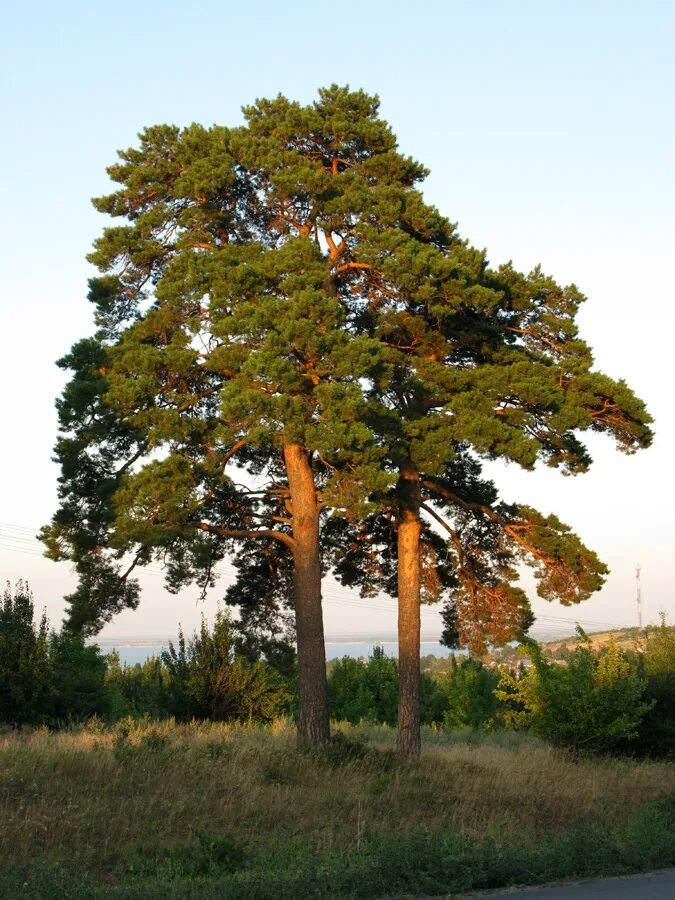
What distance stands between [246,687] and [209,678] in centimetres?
121

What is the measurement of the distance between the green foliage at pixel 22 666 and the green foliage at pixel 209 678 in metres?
4.34

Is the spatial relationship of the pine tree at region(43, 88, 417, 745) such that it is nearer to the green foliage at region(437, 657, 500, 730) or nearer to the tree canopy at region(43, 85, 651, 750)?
the tree canopy at region(43, 85, 651, 750)

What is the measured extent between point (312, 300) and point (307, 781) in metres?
8.93

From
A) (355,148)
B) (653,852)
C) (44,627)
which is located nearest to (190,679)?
(44,627)

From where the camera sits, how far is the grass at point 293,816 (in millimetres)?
10328

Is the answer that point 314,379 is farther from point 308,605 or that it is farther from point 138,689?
point 138,689

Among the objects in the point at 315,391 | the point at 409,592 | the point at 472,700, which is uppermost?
the point at 315,391

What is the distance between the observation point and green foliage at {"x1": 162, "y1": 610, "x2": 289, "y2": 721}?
25266 mm

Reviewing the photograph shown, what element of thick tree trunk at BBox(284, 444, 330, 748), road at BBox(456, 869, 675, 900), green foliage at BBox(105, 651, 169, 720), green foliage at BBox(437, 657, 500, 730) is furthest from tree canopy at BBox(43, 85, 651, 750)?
green foliage at BBox(437, 657, 500, 730)

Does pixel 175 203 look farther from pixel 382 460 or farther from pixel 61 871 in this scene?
pixel 61 871

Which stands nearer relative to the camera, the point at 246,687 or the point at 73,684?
the point at 73,684

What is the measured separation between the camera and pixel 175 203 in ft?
75.2

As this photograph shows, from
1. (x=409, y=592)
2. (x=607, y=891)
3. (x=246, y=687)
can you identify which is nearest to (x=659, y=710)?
(x=409, y=592)

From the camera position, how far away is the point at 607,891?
32.5ft
